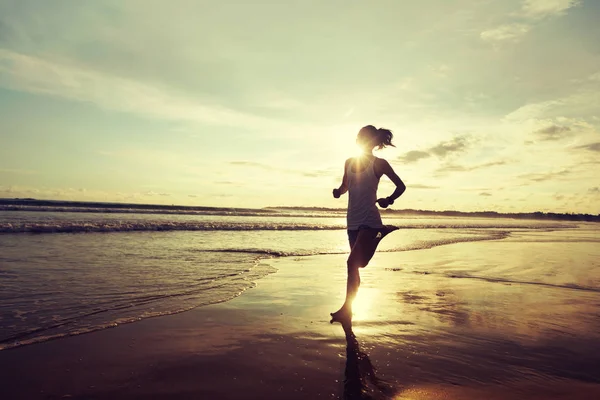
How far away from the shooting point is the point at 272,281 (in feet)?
24.7

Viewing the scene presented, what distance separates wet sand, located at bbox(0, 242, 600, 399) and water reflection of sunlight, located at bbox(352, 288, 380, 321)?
32 millimetres

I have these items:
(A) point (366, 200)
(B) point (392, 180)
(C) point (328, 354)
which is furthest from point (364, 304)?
(C) point (328, 354)

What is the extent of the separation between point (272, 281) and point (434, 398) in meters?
4.99

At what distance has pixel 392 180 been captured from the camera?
4969 mm

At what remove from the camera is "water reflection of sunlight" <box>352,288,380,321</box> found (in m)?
5.14

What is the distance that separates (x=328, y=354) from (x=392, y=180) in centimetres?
242

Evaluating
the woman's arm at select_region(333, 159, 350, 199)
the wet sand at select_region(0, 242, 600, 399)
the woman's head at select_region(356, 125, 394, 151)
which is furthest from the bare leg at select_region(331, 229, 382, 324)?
the woman's head at select_region(356, 125, 394, 151)

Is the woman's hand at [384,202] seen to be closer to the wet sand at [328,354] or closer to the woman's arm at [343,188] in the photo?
the woman's arm at [343,188]

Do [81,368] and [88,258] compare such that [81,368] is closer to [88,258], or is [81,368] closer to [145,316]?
[145,316]

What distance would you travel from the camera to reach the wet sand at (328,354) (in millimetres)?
2873

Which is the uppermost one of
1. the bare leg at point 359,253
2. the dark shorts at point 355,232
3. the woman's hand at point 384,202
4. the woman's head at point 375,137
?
the woman's head at point 375,137

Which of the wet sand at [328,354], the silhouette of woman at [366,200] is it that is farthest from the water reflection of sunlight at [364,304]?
the silhouette of woman at [366,200]

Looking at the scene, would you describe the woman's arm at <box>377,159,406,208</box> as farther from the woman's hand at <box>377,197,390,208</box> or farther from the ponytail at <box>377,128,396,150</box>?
the ponytail at <box>377,128,396,150</box>

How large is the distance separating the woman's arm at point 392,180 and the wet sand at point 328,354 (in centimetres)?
157
